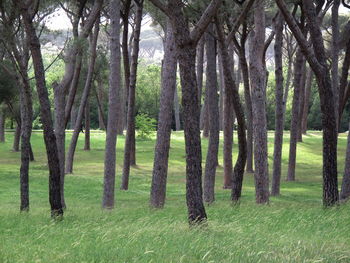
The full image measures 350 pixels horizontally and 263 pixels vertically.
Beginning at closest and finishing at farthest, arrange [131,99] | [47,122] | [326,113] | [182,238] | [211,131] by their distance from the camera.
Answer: [182,238], [47,122], [326,113], [211,131], [131,99]

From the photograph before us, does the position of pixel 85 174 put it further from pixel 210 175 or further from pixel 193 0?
pixel 193 0

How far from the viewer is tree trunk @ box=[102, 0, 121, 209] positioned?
18.8 meters

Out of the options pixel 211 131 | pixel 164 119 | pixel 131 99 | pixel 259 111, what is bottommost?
pixel 211 131

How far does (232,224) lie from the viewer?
33.0ft

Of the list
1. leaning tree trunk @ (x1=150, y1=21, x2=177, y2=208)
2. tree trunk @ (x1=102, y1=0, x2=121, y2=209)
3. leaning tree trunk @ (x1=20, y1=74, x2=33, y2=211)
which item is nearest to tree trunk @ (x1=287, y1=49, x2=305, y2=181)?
tree trunk @ (x1=102, y1=0, x2=121, y2=209)

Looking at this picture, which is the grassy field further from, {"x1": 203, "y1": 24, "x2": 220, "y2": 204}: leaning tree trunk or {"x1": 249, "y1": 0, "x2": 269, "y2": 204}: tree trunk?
{"x1": 203, "y1": 24, "x2": 220, "y2": 204}: leaning tree trunk

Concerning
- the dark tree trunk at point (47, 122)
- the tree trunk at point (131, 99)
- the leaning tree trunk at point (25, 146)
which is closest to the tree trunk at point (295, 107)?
the tree trunk at point (131, 99)

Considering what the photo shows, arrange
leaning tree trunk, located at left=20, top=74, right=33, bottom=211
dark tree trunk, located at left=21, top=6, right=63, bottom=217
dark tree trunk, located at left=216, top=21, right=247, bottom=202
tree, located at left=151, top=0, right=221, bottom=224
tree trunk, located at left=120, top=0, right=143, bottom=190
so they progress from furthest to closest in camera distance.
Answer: tree trunk, located at left=120, top=0, right=143, bottom=190
leaning tree trunk, located at left=20, top=74, right=33, bottom=211
dark tree trunk, located at left=216, top=21, right=247, bottom=202
dark tree trunk, located at left=21, top=6, right=63, bottom=217
tree, located at left=151, top=0, right=221, bottom=224

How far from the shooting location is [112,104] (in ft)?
62.1

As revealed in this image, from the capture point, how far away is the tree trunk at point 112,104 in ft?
61.5

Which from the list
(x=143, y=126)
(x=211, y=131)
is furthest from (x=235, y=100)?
(x=143, y=126)

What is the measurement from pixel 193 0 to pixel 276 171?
8.67m

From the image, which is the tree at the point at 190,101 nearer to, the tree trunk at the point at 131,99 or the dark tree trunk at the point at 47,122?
the dark tree trunk at the point at 47,122

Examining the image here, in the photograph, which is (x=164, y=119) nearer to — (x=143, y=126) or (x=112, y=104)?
(x=112, y=104)
